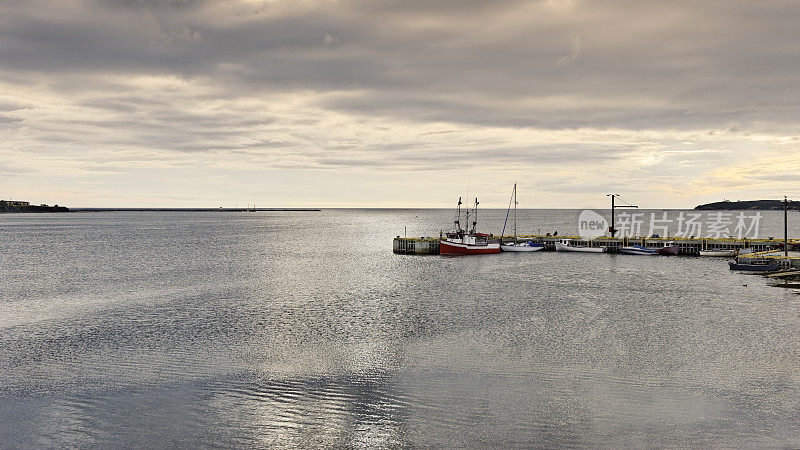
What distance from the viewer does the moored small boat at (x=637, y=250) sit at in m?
104

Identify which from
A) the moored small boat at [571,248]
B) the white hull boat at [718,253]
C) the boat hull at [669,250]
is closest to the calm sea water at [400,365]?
the white hull boat at [718,253]

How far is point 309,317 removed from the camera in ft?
146

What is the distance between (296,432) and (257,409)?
3188mm

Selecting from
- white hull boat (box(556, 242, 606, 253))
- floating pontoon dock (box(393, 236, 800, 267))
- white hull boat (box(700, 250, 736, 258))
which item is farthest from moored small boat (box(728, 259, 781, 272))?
white hull boat (box(556, 242, 606, 253))

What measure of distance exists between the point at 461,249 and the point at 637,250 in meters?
34.7

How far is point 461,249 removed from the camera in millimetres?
108312

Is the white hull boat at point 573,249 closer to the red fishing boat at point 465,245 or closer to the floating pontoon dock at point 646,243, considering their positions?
the floating pontoon dock at point 646,243

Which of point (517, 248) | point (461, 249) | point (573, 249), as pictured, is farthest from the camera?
point (517, 248)

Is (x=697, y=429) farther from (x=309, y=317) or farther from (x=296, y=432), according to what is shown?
(x=309, y=317)

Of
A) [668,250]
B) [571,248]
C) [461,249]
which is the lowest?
[461,249]

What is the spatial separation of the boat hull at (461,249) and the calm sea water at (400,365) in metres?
45.5

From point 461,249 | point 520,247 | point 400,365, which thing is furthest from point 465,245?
point 400,365

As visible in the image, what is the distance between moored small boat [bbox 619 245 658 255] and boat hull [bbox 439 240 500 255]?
87.3 ft

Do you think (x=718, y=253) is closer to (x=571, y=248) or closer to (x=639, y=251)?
(x=639, y=251)
